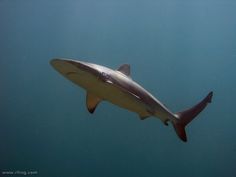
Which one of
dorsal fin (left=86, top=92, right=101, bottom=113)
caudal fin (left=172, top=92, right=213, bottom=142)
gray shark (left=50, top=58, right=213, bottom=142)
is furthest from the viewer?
caudal fin (left=172, top=92, right=213, bottom=142)

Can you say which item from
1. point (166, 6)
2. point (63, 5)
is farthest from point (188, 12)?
point (63, 5)

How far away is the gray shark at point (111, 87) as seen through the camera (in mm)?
4172

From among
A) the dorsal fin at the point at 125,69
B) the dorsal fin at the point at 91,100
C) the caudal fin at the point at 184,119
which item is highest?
the dorsal fin at the point at 125,69

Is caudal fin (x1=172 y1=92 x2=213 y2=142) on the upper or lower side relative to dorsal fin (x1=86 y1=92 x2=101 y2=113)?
lower

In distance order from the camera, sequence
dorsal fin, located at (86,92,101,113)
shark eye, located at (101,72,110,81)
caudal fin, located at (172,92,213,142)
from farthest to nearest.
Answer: caudal fin, located at (172,92,213,142) < dorsal fin, located at (86,92,101,113) < shark eye, located at (101,72,110,81)

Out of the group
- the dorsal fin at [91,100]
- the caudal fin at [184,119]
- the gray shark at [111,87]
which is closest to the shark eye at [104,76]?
the gray shark at [111,87]

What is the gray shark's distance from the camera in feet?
13.7

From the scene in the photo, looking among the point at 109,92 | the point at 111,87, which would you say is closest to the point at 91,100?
the point at 109,92

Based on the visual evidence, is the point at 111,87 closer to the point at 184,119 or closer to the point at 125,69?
the point at 125,69

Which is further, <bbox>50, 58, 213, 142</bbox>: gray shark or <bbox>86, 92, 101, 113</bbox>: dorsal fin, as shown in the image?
<bbox>86, 92, 101, 113</bbox>: dorsal fin

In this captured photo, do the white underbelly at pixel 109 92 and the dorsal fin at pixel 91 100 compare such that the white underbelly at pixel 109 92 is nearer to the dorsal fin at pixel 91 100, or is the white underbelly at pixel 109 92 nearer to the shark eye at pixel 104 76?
the shark eye at pixel 104 76

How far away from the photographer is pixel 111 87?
436 cm

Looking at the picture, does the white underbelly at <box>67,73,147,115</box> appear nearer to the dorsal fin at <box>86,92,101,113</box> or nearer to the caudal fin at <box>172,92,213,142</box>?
the dorsal fin at <box>86,92,101,113</box>

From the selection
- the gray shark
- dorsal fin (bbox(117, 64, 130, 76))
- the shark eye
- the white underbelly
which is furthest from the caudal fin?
the shark eye
